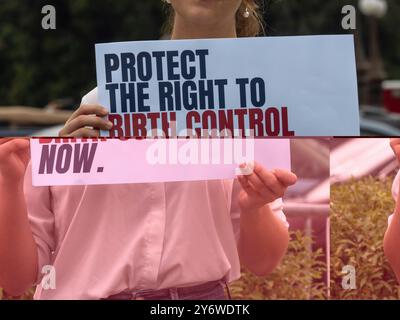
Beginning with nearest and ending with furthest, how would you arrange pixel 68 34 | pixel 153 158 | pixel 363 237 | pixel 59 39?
pixel 153 158
pixel 363 237
pixel 59 39
pixel 68 34

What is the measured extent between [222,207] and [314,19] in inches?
552

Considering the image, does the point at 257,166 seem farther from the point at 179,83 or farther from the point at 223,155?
the point at 179,83

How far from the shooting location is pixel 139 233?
6.83ft

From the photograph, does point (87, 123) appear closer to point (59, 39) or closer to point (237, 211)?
point (237, 211)

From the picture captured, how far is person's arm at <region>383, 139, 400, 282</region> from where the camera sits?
2.10 meters

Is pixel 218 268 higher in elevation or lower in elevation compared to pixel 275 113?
lower

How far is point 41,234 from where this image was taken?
2.13 metres

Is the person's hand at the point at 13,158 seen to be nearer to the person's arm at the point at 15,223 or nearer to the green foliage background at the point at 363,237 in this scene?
the person's arm at the point at 15,223

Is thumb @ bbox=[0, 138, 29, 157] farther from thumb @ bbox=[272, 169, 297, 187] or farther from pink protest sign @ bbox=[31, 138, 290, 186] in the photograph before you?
thumb @ bbox=[272, 169, 297, 187]

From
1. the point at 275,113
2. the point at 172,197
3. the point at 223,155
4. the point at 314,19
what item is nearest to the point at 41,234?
the point at 172,197

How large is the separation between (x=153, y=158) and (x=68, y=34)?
1554 centimetres

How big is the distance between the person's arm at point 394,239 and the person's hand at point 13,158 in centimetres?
80

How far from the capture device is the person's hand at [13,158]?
206 cm

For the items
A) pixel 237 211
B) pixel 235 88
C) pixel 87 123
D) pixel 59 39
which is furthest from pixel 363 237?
pixel 59 39
